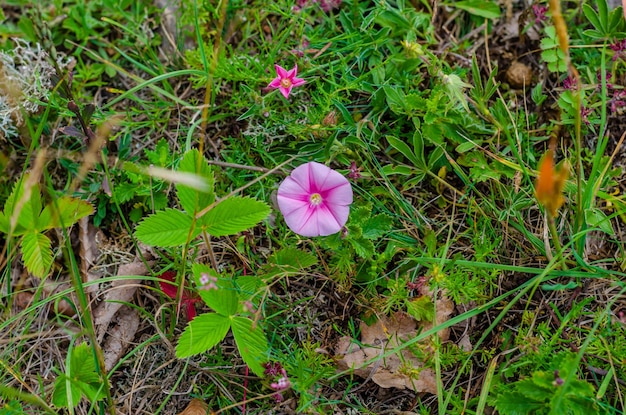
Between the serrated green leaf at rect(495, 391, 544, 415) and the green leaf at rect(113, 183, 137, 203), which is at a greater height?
the green leaf at rect(113, 183, 137, 203)

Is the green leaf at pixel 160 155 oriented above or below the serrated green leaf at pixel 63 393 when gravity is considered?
above

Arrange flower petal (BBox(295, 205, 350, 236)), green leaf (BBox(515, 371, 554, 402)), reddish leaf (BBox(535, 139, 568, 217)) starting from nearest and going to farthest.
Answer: reddish leaf (BBox(535, 139, 568, 217))
green leaf (BBox(515, 371, 554, 402))
flower petal (BBox(295, 205, 350, 236))

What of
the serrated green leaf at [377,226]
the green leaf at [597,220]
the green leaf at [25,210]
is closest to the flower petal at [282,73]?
the serrated green leaf at [377,226]

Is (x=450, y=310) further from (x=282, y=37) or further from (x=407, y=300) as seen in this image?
(x=282, y=37)

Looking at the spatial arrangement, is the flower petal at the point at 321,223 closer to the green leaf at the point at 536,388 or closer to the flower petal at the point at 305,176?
the flower petal at the point at 305,176

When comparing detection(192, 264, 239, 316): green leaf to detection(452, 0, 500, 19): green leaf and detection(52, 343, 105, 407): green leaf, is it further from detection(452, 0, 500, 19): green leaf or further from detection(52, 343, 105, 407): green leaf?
detection(452, 0, 500, 19): green leaf

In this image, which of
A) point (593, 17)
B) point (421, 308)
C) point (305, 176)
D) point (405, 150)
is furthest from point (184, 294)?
point (593, 17)

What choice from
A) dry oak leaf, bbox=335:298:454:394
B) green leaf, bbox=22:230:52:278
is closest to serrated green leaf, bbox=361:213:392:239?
dry oak leaf, bbox=335:298:454:394

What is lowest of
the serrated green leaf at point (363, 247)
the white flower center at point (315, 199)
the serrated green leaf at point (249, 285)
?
the serrated green leaf at point (249, 285)
